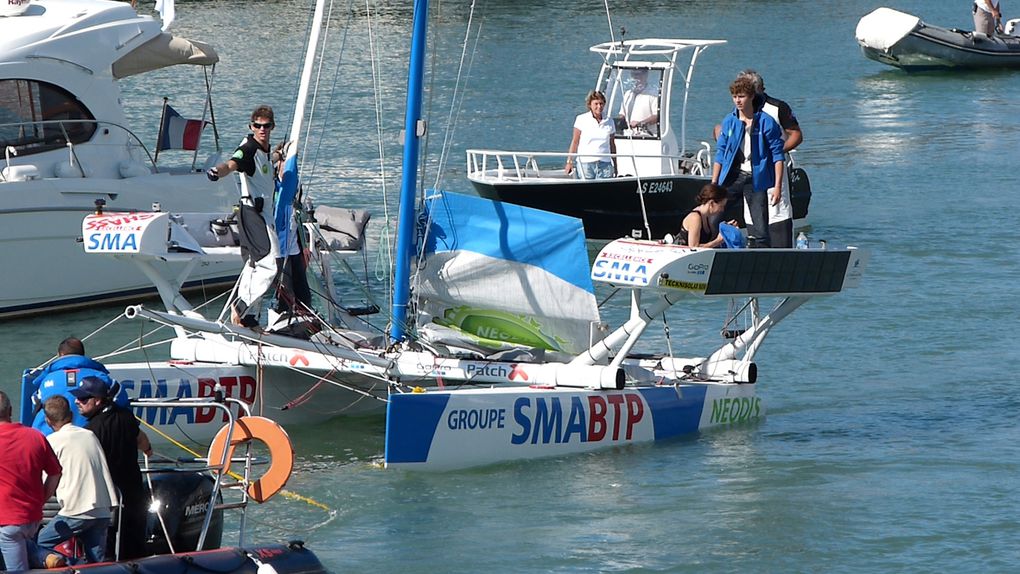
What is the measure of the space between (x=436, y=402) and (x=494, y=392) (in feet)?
1.71

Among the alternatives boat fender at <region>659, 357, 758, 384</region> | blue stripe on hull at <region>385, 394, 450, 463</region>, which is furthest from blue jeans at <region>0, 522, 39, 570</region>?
boat fender at <region>659, 357, 758, 384</region>

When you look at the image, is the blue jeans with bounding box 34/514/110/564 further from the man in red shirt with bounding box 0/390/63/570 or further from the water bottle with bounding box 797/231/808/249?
the water bottle with bounding box 797/231/808/249

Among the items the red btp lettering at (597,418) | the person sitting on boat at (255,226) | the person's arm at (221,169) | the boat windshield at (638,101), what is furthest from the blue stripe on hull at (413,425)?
the boat windshield at (638,101)

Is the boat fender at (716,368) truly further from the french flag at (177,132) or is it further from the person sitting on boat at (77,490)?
the french flag at (177,132)

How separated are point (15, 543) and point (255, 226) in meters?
5.15

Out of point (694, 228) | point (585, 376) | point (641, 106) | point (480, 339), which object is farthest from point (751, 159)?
point (641, 106)

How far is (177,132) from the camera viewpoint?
1898cm

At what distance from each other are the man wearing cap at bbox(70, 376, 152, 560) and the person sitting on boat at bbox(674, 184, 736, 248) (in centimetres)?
506

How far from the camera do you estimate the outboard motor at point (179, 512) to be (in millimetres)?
9125

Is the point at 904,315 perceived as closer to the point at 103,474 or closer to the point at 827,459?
the point at 827,459

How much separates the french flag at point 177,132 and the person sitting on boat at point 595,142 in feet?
15.8

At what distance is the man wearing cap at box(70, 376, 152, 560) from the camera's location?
27.9ft

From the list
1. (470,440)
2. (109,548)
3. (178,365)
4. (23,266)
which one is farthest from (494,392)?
(23,266)

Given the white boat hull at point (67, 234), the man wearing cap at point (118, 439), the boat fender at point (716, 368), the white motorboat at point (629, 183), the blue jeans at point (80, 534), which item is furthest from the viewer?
the white motorboat at point (629, 183)
